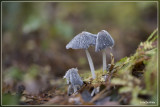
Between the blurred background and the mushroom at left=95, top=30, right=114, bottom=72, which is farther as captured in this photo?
the blurred background

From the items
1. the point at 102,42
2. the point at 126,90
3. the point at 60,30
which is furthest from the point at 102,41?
the point at 60,30

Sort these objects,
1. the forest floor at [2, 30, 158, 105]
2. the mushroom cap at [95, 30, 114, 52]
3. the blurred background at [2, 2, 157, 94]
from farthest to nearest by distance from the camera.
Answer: the blurred background at [2, 2, 157, 94], the mushroom cap at [95, 30, 114, 52], the forest floor at [2, 30, 158, 105]

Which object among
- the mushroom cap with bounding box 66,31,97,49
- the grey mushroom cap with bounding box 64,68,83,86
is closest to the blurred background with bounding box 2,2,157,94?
the grey mushroom cap with bounding box 64,68,83,86

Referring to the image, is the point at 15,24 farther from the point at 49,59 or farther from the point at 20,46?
the point at 49,59

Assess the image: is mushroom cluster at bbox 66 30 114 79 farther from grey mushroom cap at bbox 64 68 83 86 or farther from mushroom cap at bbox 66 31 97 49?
grey mushroom cap at bbox 64 68 83 86

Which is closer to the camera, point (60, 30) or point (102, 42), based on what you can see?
point (102, 42)

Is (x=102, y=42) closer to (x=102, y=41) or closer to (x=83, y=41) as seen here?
(x=102, y=41)

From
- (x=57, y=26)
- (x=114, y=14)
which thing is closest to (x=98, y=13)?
(x=114, y=14)

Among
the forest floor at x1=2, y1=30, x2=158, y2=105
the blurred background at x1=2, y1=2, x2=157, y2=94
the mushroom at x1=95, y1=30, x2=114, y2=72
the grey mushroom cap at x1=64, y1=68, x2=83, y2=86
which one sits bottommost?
the forest floor at x1=2, y1=30, x2=158, y2=105

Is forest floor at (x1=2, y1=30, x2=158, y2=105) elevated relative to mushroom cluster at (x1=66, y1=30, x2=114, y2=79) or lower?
lower
